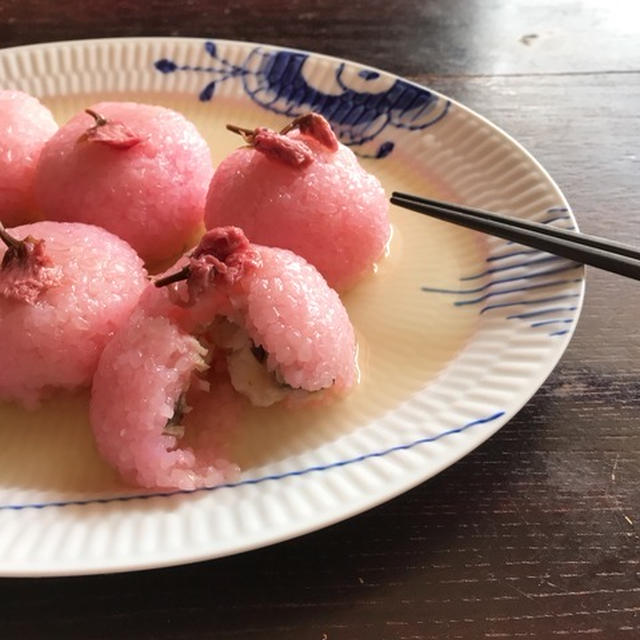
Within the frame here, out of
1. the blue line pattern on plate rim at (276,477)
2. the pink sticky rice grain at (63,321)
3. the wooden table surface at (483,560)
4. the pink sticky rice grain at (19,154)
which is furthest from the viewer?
the pink sticky rice grain at (19,154)

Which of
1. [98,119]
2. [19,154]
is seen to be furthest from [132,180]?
[19,154]

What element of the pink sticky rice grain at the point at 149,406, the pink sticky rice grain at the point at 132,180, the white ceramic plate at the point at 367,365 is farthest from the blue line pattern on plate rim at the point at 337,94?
the pink sticky rice grain at the point at 149,406

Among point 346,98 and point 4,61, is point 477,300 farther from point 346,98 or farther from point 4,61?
point 4,61

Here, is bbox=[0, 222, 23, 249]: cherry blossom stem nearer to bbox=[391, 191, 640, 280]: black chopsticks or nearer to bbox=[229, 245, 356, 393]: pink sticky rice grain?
bbox=[229, 245, 356, 393]: pink sticky rice grain

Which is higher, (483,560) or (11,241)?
(11,241)

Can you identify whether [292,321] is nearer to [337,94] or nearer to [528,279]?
[528,279]

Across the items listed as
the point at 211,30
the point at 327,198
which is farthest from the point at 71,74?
the point at 327,198

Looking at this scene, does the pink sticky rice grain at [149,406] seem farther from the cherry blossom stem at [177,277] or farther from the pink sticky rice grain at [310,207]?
the pink sticky rice grain at [310,207]
